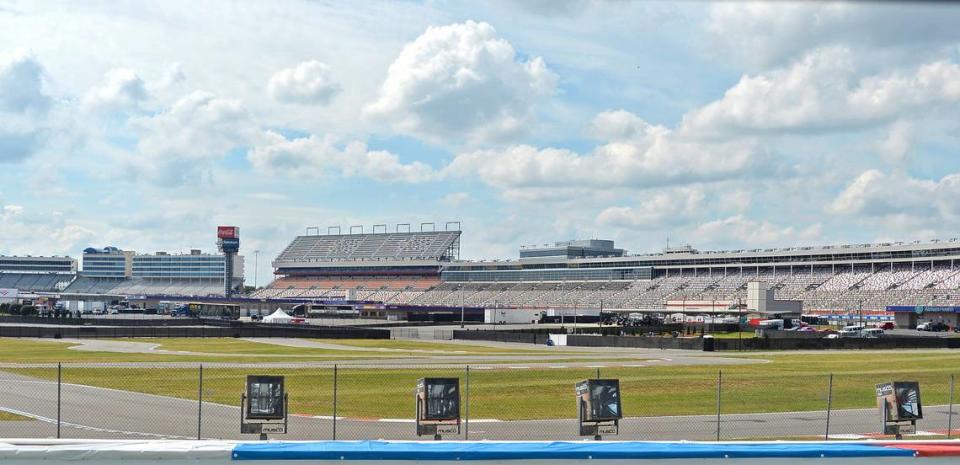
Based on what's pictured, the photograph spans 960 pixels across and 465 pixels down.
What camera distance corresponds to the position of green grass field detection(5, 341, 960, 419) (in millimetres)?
32344

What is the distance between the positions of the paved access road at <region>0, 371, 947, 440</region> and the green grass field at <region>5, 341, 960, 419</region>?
71.2 inches

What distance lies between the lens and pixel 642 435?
83.1ft

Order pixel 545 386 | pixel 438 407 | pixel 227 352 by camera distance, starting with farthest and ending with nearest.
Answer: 1. pixel 227 352
2. pixel 545 386
3. pixel 438 407

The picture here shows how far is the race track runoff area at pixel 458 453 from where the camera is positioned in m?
16.7

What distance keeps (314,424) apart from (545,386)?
45.5 ft

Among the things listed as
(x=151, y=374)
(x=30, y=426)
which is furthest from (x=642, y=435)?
(x=151, y=374)

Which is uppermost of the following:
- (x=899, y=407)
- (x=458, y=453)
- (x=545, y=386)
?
(x=899, y=407)

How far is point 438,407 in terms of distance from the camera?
69.9 feet

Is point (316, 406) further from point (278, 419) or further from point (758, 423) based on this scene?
point (758, 423)

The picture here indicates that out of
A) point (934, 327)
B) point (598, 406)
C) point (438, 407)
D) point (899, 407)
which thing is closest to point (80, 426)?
point (438, 407)

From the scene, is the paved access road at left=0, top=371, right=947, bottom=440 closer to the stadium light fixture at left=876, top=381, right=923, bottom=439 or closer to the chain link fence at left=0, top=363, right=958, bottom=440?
the chain link fence at left=0, top=363, right=958, bottom=440

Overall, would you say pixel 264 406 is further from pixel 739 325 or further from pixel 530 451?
pixel 739 325

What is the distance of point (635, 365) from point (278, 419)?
107 feet

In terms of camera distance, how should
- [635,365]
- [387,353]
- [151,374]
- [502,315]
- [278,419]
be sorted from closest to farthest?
[278,419] → [151,374] → [635,365] → [387,353] → [502,315]
